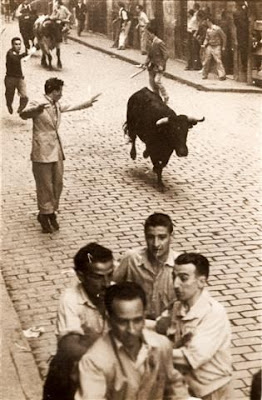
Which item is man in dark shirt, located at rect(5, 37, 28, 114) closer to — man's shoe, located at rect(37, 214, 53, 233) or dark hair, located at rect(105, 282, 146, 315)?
man's shoe, located at rect(37, 214, 53, 233)

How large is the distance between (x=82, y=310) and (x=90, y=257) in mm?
335

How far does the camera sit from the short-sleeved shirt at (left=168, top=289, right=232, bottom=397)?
4.70 meters

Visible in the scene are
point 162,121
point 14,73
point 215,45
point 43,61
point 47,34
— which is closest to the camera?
point 162,121

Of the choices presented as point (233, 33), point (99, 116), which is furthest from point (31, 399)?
point (233, 33)

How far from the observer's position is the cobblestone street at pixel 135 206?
8.08m

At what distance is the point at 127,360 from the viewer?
4.11m

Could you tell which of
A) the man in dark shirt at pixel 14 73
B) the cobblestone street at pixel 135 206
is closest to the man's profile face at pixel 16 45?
the man in dark shirt at pixel 14 73

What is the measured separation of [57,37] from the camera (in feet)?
69.1

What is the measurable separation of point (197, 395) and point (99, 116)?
1276 cm

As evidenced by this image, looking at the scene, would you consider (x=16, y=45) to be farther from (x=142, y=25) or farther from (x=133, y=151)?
(x=142, y=25)

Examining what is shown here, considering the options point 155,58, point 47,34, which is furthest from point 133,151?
point 47,34

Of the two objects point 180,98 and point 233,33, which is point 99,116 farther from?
point 233,33

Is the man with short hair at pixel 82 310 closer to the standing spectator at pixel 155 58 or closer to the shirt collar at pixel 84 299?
the shirt collar at pixel 84 299

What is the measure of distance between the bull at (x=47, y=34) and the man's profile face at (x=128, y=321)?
15.6 m
